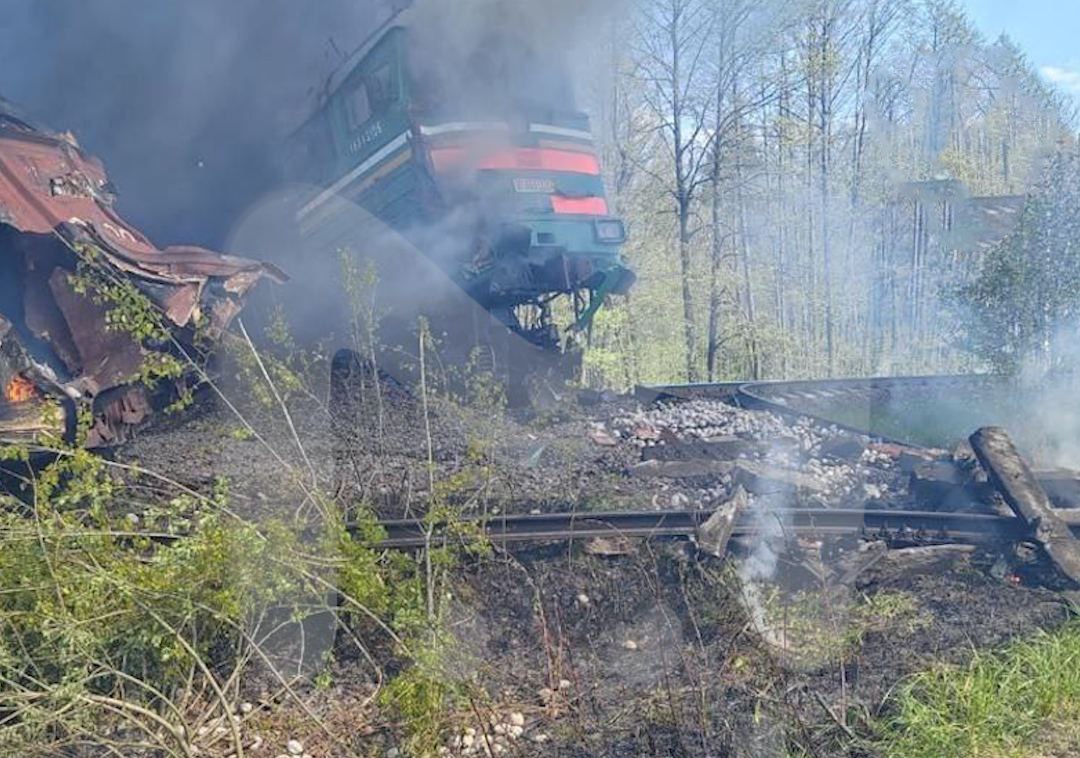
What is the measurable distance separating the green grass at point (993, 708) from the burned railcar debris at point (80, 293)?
15.5 ft

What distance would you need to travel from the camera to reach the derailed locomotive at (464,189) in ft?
28.3

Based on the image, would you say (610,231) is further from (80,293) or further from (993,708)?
(993,708)

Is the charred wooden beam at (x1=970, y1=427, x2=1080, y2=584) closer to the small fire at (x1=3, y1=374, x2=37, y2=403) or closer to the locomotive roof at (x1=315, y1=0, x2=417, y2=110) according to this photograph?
the small fire at (x1=3, y1=374, x2=37, y2=403)

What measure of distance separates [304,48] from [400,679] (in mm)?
10529

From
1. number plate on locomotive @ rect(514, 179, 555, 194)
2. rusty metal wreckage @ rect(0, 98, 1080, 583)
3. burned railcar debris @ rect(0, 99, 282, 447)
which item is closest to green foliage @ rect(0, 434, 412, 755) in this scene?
rusty metal wreckage @ rect(0, 98, 1080, 583)

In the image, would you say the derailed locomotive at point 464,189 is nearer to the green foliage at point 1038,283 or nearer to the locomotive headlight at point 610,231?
the locomotive headlight at point 610,231

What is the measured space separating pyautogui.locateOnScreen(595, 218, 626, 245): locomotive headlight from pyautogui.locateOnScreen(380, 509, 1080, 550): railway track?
15.2 feet

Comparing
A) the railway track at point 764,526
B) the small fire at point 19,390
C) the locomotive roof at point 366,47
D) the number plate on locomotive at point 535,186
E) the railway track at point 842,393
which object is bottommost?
the railway track at point 764,526

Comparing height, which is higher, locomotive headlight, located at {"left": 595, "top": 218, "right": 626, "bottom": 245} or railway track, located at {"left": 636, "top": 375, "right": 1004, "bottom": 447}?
locomotive headlight, located at {"left": 595, "top": 218, "right": 626, "bottom": 245}

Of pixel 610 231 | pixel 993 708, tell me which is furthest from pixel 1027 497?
pixel 610 231

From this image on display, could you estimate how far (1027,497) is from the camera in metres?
5.07

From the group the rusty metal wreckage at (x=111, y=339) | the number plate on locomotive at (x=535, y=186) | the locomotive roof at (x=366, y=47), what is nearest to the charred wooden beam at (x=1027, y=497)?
the rusty metal wreckage at (x=111, y=339)

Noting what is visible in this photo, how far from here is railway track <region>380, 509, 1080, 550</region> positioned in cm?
508

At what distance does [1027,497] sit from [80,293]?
6186 millimetres
